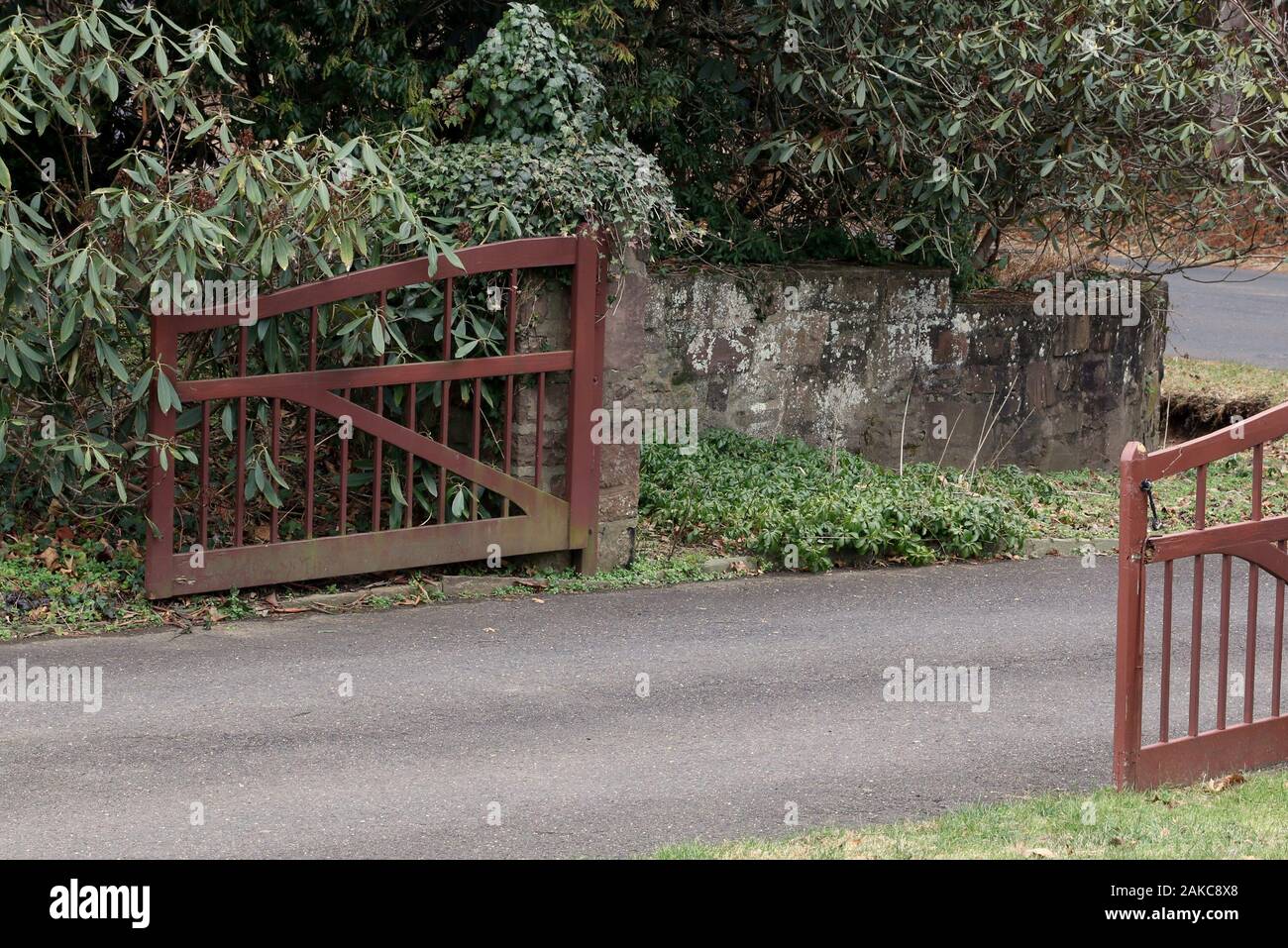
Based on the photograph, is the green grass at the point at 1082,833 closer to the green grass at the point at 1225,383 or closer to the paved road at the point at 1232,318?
the green grass at the point at 1225,383

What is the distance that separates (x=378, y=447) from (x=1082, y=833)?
14.9 ft

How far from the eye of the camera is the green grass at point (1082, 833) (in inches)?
205

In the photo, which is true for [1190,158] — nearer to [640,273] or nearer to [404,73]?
[640,273]

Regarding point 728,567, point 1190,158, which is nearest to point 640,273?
point 728,567

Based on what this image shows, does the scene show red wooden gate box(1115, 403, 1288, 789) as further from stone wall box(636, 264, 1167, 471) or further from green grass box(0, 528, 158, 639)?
stone wall box(636, 264, 1167, 471)

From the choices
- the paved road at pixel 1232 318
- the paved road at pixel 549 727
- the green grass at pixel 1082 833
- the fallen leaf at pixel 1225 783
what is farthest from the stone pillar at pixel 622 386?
the paved road at pixel 1232 318

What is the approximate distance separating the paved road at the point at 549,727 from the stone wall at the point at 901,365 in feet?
9.49

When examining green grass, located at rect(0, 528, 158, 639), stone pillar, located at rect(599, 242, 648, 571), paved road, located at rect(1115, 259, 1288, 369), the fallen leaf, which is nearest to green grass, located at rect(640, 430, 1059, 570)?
stone pillar, located at rect(599, 242, 648, 571)

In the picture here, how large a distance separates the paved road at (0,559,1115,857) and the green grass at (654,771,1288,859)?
1.05ft

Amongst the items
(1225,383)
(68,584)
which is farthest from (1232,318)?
(68,584)

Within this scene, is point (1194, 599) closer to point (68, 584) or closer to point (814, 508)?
point (814, 508)

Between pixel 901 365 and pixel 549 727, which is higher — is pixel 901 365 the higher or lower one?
the higher one

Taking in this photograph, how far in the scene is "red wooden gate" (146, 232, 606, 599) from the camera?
811cm

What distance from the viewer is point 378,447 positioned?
28.0 ft
